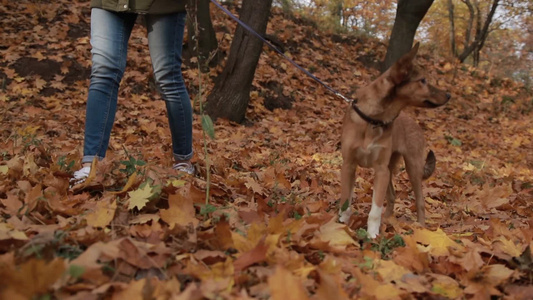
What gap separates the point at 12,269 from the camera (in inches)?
57.0

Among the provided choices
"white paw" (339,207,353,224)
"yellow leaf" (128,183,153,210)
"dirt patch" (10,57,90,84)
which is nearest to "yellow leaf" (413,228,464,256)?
"white paw" (339,207,353,224)

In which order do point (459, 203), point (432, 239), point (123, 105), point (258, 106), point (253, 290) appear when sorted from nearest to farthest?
point (253, 290), point (432, 239), point (459, 203), point (123, 105), point (258, 106)

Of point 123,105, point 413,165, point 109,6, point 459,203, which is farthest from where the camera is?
point 123,105

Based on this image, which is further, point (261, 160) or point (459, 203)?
point (261, 160)

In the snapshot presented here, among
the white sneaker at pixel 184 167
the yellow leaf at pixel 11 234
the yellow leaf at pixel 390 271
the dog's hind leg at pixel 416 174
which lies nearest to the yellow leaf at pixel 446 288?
the yellow leaf at pixel 390 271

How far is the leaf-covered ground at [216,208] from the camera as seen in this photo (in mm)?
1748

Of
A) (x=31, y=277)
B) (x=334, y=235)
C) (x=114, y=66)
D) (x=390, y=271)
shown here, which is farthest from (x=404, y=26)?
(x=31, y=277)

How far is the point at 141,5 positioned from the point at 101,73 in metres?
0.58

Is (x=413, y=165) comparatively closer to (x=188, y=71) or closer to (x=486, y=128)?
(x=188, y=71)

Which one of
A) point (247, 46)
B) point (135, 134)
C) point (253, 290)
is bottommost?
point (135, 134)

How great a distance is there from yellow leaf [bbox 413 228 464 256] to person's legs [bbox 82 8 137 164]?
230cm

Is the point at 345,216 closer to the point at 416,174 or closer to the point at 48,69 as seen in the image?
the point at 416,174

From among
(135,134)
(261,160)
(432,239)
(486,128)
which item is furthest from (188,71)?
(486,128)

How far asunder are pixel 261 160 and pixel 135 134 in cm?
201
